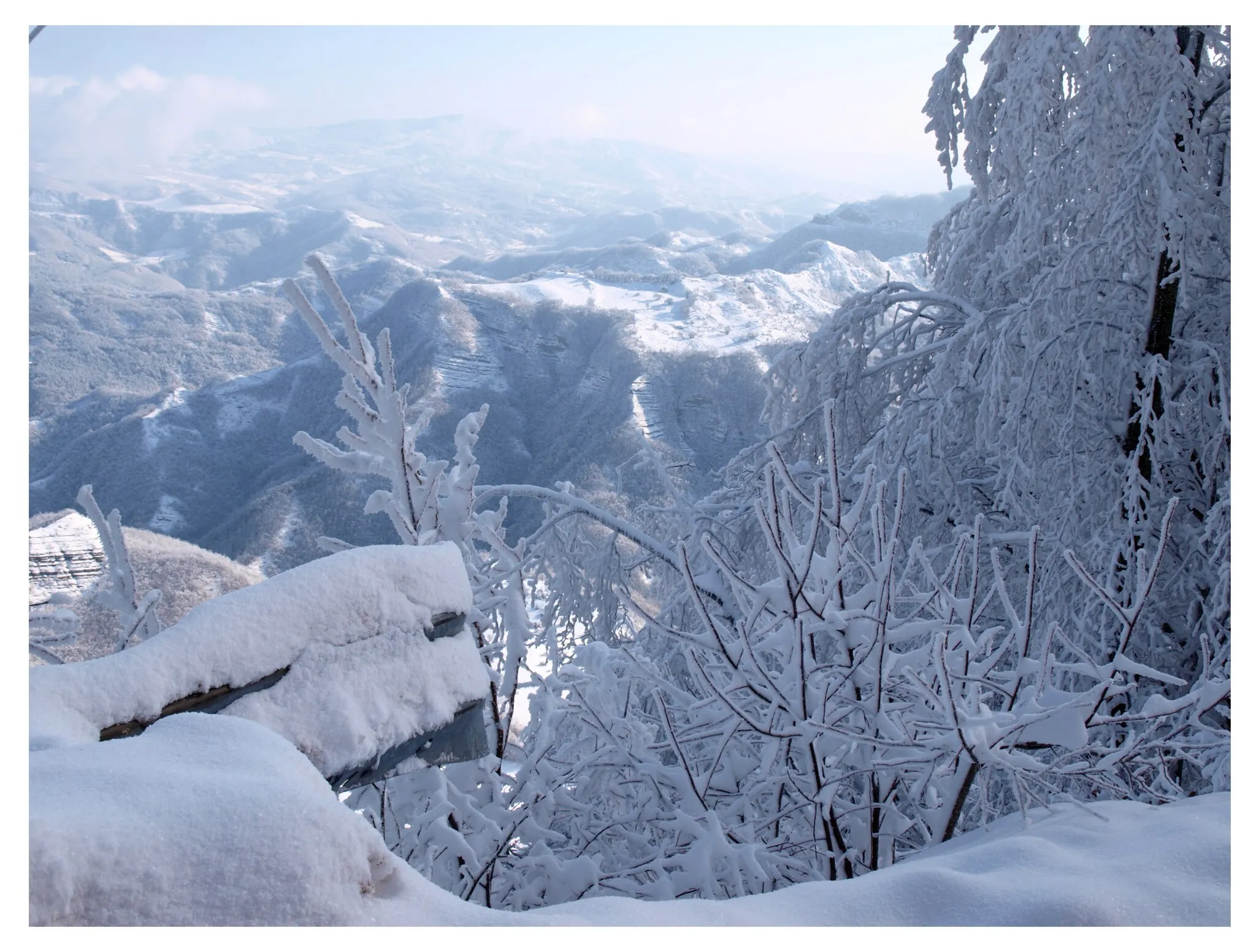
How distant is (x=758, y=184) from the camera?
6645 millimetres

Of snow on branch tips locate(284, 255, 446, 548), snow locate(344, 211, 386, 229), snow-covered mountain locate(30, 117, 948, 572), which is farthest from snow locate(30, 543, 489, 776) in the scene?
snow locate(344, 211, 386, 229)

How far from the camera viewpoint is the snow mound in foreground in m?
1.08

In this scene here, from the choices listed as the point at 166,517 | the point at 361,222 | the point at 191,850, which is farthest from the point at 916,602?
the point at 361,222

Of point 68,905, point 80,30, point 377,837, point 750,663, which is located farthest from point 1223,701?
point 80,30

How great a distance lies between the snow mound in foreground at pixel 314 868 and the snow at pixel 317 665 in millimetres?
164

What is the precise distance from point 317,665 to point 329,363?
55.2 meters

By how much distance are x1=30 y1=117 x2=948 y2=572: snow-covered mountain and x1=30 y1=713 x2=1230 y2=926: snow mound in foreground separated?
23.0 metres

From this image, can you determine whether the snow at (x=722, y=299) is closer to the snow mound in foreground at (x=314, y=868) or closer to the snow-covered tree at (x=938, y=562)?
the snow-covered tree at (x=938, y=562)

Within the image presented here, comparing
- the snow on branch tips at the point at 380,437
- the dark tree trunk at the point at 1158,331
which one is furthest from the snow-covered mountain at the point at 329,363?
the dark tree trunk at the point at 1158,331

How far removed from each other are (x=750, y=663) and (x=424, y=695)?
0.73 m

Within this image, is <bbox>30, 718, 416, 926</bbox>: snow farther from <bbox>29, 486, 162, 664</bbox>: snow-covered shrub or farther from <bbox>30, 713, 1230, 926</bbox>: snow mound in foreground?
<bbox>29, 486, 162, 664</bbox>: snow-covered shrub

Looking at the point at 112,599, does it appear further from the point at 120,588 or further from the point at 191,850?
the point at 191,850

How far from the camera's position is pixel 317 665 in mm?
1648
